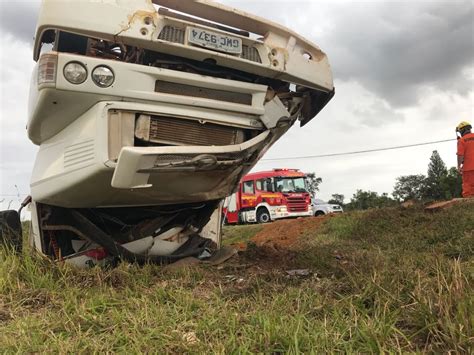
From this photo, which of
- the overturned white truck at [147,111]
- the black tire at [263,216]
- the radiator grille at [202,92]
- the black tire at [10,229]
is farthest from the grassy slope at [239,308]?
the black tire at [263,216]

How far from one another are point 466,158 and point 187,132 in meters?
6.54

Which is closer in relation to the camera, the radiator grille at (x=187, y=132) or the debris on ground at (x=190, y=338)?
the debris on ground at (x=190, y=338)

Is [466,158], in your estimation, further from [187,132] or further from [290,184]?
[290,184]

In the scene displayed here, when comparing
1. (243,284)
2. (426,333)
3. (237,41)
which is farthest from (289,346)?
(237,41)

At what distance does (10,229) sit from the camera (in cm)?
394

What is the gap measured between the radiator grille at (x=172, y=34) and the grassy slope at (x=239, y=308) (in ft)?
5.19

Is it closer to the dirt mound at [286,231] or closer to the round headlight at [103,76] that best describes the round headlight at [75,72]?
the round headlight at [103,76]

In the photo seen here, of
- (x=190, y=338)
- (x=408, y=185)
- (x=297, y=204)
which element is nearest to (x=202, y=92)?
(x=190, y=338)

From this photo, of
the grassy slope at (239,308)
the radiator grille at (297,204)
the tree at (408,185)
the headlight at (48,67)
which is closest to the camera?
the grassy slope at (239,308)

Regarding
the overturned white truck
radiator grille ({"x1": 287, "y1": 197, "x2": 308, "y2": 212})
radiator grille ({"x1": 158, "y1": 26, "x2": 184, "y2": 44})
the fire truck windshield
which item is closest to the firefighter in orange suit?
the overturned white truck

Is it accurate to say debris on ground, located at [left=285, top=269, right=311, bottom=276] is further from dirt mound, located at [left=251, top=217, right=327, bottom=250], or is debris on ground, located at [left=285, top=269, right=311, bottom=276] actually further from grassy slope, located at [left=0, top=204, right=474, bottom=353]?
dirt mound, located at [left=251, top=217, right=327, bottom=250]

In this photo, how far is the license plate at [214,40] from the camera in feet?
9.87

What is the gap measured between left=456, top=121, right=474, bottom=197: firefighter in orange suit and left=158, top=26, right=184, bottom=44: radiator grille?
6.55 meters

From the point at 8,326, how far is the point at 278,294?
54.8 inches
